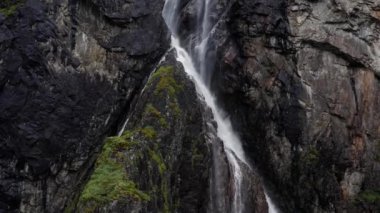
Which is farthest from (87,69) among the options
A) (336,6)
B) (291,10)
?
(336,6)

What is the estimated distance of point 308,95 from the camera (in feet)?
65.0

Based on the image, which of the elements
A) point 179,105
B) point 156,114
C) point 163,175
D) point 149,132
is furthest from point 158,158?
point 179,105

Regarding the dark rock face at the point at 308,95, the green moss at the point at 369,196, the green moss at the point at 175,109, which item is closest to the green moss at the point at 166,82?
the green moss at the point at 175,109

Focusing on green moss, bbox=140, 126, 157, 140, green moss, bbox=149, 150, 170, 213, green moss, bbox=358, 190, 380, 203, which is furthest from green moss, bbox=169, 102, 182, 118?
green moss, bbox=358, 190, 380, 203

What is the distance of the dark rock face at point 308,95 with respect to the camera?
19.5 meters

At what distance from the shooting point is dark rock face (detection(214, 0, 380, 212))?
19484 mm

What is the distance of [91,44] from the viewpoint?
57.7ft

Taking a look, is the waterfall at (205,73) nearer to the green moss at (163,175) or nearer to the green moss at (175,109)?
the green moss at (175,109)

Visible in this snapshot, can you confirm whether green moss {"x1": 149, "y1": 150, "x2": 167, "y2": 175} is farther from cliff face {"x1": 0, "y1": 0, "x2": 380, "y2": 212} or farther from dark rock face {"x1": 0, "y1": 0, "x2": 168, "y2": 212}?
dark rock face {"x1": 0, "y1": 0, "x2": 168, "y2": 212}

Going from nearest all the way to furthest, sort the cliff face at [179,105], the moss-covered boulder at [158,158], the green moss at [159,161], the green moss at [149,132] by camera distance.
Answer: the moss-covered boulder at [158,158]
the green moss at [159,161]
the green moss at [149,132]
the cliff face at [179,105]

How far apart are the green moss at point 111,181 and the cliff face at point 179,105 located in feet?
0.13

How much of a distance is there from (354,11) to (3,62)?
14.4 m

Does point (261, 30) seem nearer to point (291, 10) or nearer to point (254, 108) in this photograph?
point (291, 10)

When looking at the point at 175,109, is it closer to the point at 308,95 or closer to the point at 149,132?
the point at 149,132
